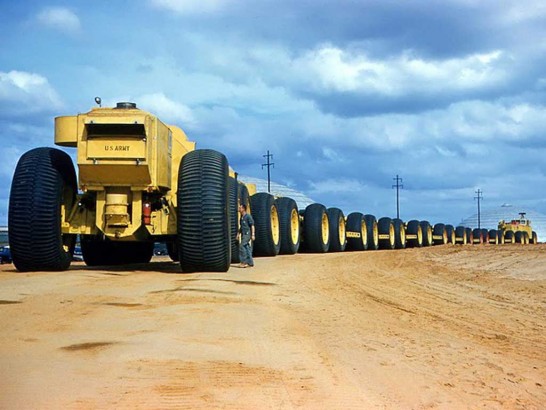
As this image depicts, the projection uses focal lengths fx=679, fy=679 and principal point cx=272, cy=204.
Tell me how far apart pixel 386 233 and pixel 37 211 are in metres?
24.4

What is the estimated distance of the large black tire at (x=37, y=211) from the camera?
38.9 ft

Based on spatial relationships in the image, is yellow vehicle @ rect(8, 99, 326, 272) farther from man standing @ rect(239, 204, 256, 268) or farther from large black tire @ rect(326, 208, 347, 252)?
large black tire @ rect(326, 208, 347, 252)

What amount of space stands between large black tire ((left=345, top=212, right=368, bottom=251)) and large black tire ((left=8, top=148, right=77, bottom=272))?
719 inches

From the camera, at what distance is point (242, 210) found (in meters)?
15.5

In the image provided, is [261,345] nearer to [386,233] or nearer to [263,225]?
[263,225]

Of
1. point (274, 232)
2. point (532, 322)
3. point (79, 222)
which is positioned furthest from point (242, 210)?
point (532, 322)

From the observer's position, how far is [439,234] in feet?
140

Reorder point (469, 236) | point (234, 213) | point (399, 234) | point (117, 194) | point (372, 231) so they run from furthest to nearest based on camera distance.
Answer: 1. point (469, 236)
2. point (399, 234)
3. point (372, 231)
4. point (234, 213)
5. point (117, 194)

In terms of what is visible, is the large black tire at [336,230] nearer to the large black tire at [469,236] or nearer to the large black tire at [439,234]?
the large black tire at [439,234]

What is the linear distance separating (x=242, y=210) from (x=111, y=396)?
453 inches

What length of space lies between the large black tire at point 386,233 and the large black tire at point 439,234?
7856 millimetres

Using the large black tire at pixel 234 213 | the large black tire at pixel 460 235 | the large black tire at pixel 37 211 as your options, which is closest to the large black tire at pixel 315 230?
the large black tire at pixel 234 213

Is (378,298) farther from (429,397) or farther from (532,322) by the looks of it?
(429,397)

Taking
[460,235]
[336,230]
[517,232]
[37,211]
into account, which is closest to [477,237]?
[460,235]
